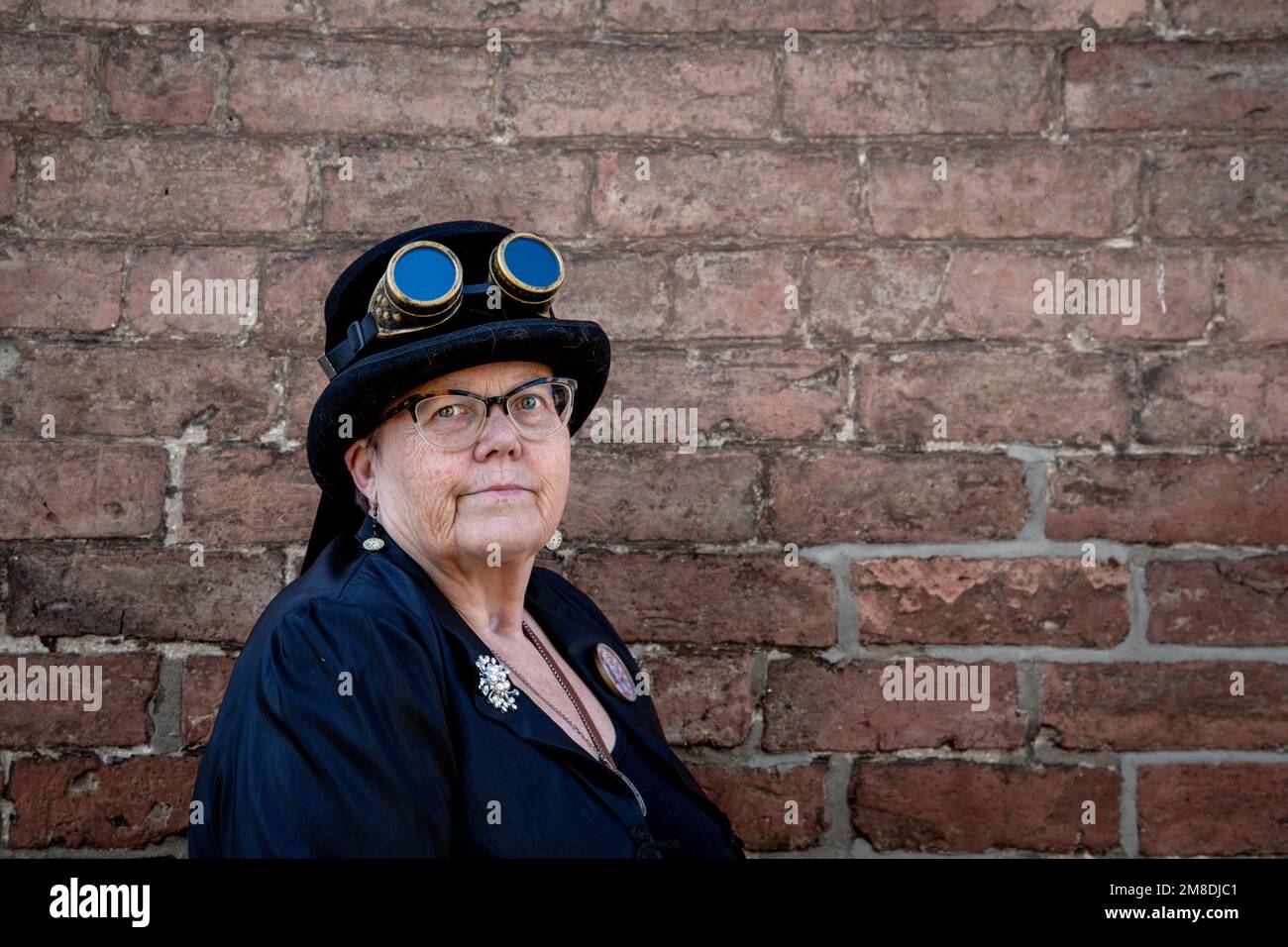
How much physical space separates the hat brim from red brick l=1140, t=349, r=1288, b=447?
1.04 metres

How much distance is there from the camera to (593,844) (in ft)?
4.36

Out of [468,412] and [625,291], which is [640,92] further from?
[468,412]

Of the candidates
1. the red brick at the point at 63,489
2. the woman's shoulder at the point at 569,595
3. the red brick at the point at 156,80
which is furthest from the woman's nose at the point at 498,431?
the red brick at the point at 156,80

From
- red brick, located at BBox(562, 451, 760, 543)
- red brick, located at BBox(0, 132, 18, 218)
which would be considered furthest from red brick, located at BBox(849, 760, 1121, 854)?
red brick, located at BBox(0, 132, 18, 218)

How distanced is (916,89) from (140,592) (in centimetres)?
A: 162

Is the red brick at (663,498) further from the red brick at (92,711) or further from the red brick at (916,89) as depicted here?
the red brick at (92,711)

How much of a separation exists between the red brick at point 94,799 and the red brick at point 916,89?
5.21 feet

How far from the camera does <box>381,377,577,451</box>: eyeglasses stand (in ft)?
4.80

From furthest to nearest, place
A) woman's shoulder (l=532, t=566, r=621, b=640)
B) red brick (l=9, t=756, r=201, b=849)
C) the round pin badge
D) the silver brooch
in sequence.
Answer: red brick (l=9, t=756, r=201, b=849) → woman's shoulder (l=532, t=566, r=621, b=640) → the round pin badge → the silver brooch

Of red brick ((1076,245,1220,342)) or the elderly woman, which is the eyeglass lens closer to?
the elderly woman

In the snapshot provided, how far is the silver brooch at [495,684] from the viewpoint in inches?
53.9

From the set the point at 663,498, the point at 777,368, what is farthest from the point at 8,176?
the point at 777,368
